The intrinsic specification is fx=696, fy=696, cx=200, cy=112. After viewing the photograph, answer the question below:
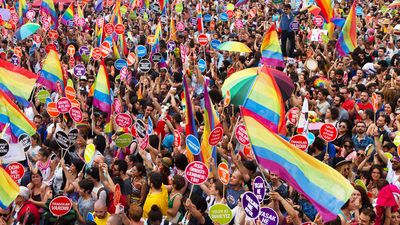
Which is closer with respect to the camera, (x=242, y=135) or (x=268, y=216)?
(x=268, y=216)

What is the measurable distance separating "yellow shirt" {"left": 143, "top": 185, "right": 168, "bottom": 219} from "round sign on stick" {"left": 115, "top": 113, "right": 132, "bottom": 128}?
8.04 feet

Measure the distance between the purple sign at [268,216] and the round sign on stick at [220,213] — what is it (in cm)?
38

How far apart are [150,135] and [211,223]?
2.59 metres

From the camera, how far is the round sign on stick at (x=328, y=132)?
26.3 ft

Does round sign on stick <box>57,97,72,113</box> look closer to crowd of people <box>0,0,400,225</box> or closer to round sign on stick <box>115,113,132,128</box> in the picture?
crowd of people <box>0,0,400,225</box>

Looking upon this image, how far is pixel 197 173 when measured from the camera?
667cm

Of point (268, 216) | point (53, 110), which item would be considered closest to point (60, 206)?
point (268, 216)

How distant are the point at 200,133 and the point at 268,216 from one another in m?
3.63

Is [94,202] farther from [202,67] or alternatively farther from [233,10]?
[233,10]

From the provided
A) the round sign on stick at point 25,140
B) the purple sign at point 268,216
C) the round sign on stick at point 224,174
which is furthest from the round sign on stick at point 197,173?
the round sign on stick at point 25,140

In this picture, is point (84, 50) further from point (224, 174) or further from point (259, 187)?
point (259, 187)

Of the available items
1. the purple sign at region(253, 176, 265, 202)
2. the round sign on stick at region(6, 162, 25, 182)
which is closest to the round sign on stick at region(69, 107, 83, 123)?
the round sign on stick at region(6, 162, 25, 182)

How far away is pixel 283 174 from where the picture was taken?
5.88m

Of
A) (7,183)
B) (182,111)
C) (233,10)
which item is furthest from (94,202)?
(233,10)
